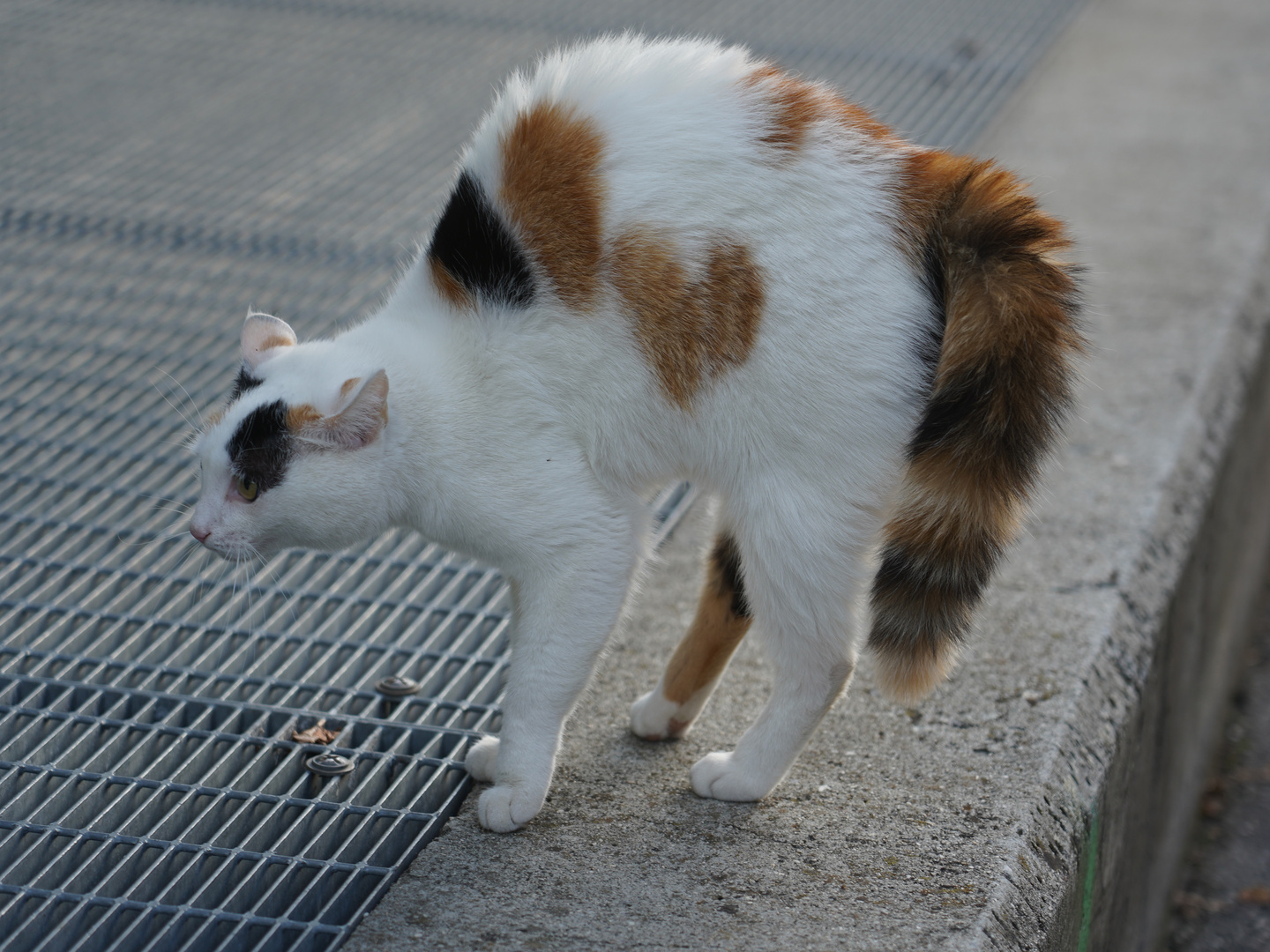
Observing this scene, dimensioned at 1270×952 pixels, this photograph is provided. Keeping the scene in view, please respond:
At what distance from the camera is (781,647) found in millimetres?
1870

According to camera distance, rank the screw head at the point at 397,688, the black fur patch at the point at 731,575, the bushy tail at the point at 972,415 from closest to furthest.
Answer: the bushy tail at the point at 972,415 < the black fur patch at the point at 731,575 < the screw head at the point at 397,688

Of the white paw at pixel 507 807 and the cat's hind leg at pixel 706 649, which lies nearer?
the white paw at pixel 507 807

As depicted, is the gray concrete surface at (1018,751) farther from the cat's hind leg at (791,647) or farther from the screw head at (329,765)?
the screw head at (329,765)

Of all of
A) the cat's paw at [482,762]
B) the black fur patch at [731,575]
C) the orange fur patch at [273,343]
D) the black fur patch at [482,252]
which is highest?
the black fur patch at [482,252]

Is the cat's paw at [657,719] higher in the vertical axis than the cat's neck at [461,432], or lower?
lower

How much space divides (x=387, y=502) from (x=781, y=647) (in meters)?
0.62

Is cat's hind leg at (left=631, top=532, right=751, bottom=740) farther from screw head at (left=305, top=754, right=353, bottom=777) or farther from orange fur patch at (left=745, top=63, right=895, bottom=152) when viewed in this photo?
orange fur patch at (left=745, top=63, right=895, bottom=152)

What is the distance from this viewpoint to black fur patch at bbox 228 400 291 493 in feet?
5.98

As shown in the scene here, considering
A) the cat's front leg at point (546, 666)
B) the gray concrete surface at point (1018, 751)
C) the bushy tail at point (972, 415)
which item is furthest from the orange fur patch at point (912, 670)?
the cat's front leg at point (546, 666)

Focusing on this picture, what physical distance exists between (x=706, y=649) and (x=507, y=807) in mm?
419

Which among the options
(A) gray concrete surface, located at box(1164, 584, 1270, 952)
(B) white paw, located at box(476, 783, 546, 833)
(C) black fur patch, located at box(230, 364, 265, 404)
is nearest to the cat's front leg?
(B) white paw, located at box(476, 783, 546, 833)

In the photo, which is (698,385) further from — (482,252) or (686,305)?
(482,252)

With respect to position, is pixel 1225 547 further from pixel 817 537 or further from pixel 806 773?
pixel 817 537

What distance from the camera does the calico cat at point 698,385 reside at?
177cm
